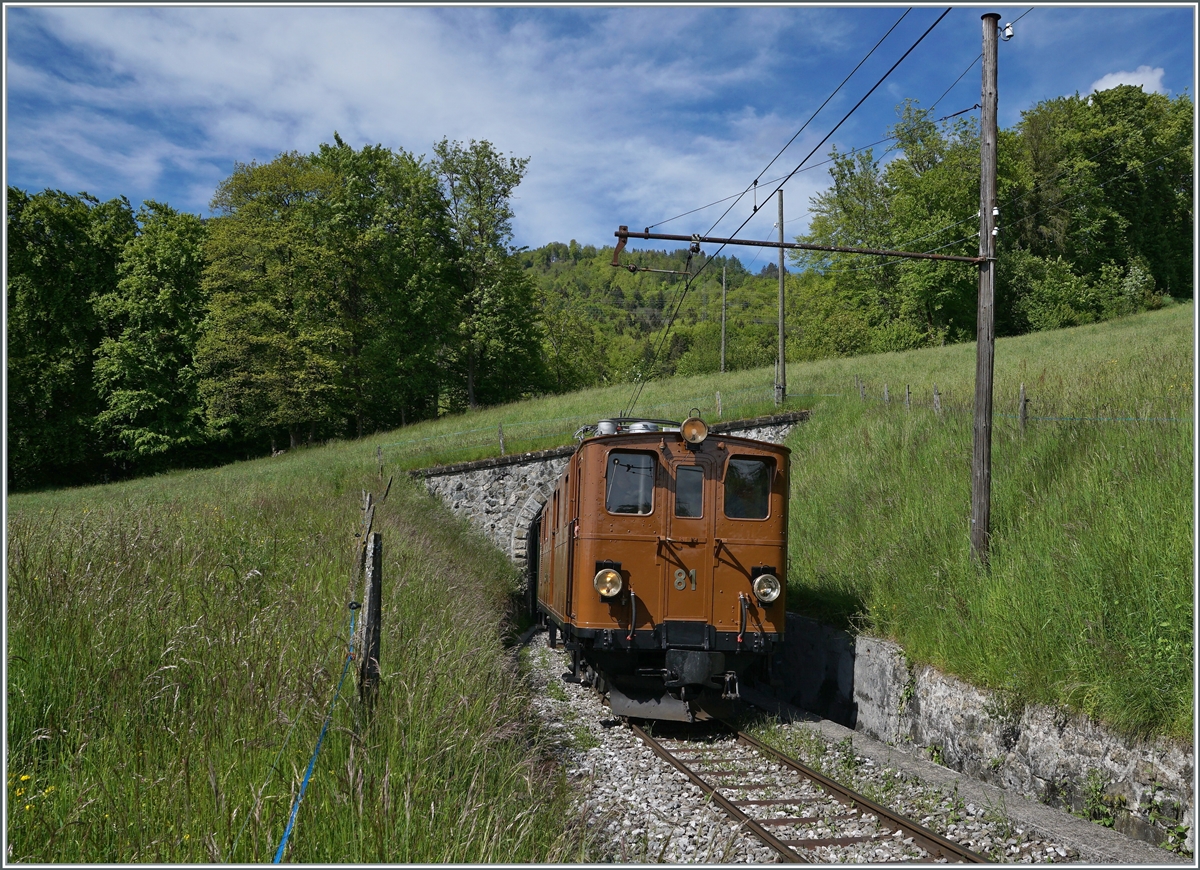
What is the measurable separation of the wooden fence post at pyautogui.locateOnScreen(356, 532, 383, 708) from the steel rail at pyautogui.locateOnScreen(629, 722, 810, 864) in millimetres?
2987

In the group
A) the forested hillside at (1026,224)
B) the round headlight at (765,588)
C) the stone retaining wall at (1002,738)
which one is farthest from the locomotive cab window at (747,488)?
the forested hillside at (1026,224)

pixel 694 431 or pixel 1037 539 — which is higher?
pixel 694 431

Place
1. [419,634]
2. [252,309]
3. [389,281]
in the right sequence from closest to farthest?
[419,634], [252,309], [389,281]

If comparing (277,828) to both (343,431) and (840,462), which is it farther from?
(343,431)

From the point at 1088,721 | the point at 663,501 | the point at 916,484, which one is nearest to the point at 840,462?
the point at 916,484

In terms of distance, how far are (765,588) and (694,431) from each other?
2086 mm

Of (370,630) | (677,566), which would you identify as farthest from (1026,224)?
(370,630)

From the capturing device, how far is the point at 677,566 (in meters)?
9.29

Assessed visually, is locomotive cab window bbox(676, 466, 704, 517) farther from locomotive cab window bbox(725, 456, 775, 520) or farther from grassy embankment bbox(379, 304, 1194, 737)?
grassy embankment bbox(379, 304, 1194, 737)

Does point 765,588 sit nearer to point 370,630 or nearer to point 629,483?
point 629,483

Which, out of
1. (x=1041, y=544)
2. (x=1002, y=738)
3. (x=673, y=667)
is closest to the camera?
(x=1002, y=738)

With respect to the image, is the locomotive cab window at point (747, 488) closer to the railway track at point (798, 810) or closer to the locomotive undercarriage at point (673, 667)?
the locomotive undercarriage at point (673, 667)

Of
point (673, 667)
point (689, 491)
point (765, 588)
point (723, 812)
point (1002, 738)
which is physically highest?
point (689, 491)

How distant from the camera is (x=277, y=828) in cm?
360
